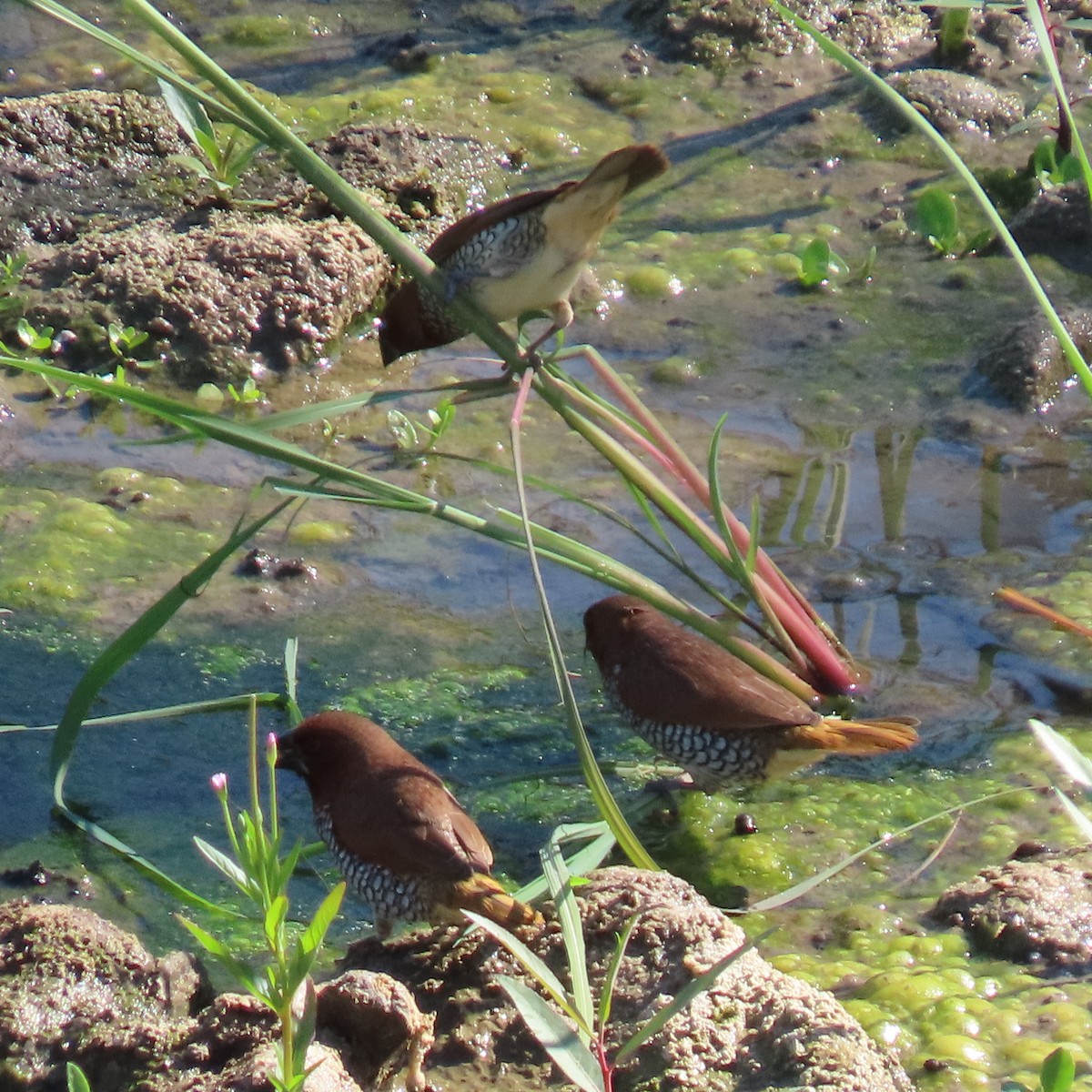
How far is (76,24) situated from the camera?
3.09 meters

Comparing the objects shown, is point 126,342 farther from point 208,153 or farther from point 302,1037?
point 302,1037

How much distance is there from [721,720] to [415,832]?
0.98 m

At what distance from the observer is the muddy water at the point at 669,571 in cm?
400

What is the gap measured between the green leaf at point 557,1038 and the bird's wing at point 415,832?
3.75ft

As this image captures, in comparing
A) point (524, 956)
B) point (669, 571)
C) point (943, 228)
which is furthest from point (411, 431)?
point (524, 956)

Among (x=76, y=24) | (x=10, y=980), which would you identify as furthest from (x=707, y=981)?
(x=76, y=24)

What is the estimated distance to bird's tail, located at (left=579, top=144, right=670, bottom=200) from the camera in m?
4.02

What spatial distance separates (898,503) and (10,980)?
150 inches

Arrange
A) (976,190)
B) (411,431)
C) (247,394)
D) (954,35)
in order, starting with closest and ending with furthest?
1. (976,190)
2. (411,431)
3. (247,394)
4. (954,35)

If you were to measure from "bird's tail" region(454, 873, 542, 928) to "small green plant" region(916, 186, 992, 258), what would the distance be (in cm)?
487

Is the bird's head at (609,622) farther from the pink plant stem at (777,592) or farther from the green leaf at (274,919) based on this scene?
the green leaf at (274,919)

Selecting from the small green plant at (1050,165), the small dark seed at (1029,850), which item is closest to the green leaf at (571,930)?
the small dark seed at (1029,850)

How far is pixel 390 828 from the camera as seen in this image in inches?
144

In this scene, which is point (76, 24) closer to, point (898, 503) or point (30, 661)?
point (30, 661)
